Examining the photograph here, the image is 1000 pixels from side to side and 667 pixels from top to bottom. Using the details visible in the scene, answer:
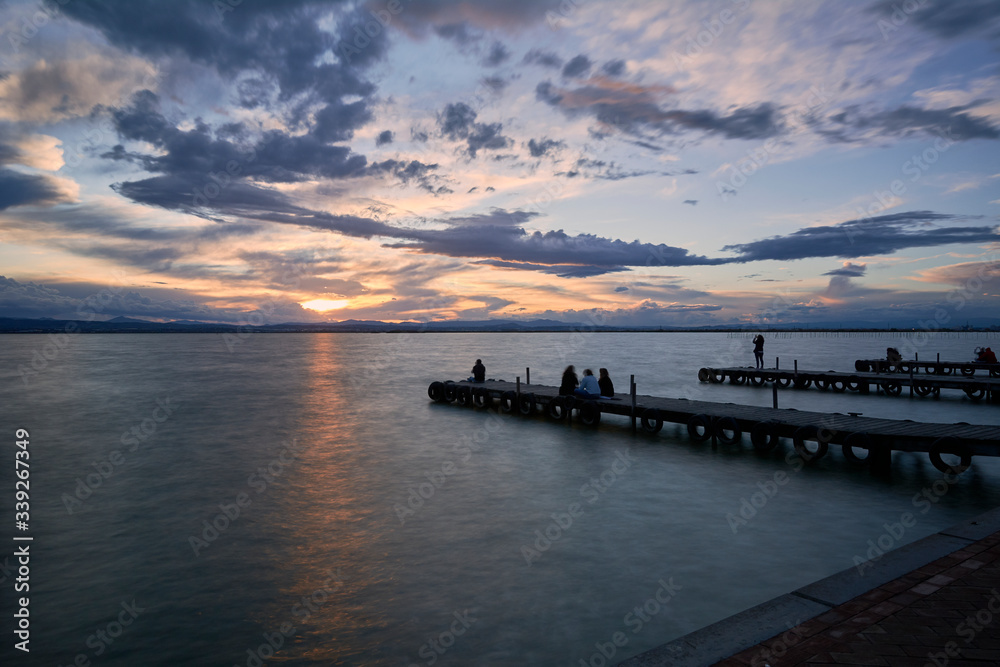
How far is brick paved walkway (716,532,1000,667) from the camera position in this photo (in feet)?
15.7

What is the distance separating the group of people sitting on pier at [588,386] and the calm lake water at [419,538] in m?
1.64

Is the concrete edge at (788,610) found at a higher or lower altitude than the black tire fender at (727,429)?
higher

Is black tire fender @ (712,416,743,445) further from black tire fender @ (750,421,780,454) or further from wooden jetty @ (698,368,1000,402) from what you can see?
wooden jetty @ (698,368,1000,402)

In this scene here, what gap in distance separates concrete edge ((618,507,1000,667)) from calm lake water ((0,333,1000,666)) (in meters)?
1.54

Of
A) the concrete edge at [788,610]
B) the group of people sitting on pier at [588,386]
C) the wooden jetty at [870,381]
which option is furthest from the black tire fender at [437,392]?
the concrete edge at [788,610]

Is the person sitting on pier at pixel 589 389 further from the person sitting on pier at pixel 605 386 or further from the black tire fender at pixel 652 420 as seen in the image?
the black tire fender at pixel 652 420

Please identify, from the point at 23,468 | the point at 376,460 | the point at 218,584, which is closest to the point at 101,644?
the point at 218,584

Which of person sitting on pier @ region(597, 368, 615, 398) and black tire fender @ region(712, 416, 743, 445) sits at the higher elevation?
person sitting on pier @ region(597, 368, 615, 398)

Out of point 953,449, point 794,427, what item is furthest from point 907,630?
point 794,427

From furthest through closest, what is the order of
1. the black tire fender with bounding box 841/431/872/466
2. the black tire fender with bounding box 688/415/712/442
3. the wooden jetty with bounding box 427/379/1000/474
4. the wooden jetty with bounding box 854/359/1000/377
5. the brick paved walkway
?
the wooden jetty with bounding box 854/359/1000/377, the black tire fender with bounding box 688/415/712/442, the black tire fender with bounding box 841/431/872/466, the wooden jetty with bounding box 427/379/1000/474, the brick paved walkway

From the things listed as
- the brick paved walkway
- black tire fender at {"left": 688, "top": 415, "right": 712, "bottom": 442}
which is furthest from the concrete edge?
black tire fender at {"left": 688, "top": 415, "right": 712, "bottom": 442}

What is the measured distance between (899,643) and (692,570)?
4419 millimetres

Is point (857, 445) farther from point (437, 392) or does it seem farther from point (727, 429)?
point (437, 392)

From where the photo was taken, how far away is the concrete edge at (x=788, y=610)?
17.5ft
